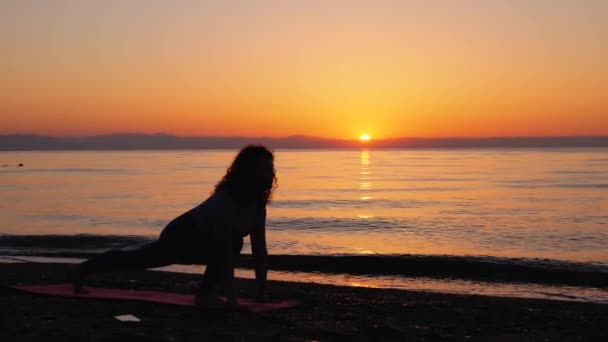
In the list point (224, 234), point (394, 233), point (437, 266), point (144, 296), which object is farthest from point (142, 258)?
point (394, 233)

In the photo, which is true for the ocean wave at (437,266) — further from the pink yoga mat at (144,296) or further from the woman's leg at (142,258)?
the woman's leg at (142,258)

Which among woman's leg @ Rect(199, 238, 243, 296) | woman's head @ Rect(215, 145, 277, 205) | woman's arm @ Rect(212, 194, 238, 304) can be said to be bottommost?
woman's leg @ Rect(199, 238, 243, 296)

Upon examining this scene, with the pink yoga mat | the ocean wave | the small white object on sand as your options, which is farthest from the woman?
the ocean wave

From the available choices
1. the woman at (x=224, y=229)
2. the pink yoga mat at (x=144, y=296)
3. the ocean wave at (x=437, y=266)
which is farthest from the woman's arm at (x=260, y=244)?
the ocean wave at (x=437, y=266)

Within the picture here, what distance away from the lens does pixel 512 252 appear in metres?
20.0

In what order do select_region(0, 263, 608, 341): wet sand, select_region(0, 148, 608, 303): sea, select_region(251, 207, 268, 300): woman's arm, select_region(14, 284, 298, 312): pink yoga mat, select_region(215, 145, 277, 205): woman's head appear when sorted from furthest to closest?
select_region(0, 148, 608, 303): sea → select_region(14, 284, 298, 312): pink yoga mat → select_region(251, 207, 268, 300): woman's arm → select_region(215, 145, 277, 205): woman's head → select_region(0, 263, 608, 341): wet sand

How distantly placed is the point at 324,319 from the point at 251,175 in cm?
196

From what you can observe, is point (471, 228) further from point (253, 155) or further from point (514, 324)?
point (253, 155)

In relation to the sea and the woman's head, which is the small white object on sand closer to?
the woman's head

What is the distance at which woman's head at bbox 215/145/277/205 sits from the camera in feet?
24.6

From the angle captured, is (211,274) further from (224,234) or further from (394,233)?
(394,233)

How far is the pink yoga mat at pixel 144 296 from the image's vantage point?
8.37 m

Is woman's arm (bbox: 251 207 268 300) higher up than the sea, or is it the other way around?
woman's arm (bbox: 251 207 268 300)

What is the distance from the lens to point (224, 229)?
24.9ft
